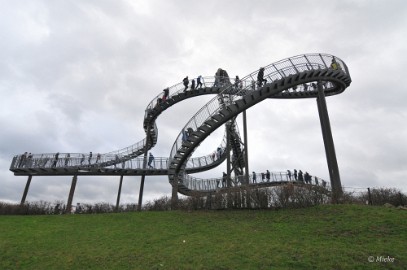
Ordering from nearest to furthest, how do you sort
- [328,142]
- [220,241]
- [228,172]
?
[220,241] → [328,142] → [228,172]

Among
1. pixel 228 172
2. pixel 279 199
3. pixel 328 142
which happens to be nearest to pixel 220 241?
pixel 279 199

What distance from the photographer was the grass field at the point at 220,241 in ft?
26.9

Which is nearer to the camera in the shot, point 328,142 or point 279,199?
point 279,199

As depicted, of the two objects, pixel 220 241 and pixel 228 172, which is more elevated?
pixel 228 172

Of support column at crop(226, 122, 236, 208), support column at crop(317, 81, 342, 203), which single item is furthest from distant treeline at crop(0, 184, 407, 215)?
support column at crop(317, 81, 342, 203)

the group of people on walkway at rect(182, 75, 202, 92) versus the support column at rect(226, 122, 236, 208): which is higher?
the group of people on walkway at rect(182, 75, 202, 92)

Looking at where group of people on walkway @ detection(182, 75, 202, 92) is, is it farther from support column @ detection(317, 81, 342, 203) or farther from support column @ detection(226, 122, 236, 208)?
support column @ detection(317, 81, 342, 203)

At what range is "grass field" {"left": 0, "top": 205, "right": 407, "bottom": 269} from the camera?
819 centimetres

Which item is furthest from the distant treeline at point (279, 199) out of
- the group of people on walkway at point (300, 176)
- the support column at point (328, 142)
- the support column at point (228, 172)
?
the group of people on walkway at point (300, 176)

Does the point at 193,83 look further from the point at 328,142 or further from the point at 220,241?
the point at 220,241

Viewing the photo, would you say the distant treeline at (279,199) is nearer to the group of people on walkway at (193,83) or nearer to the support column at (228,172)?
the support column at (228,172)

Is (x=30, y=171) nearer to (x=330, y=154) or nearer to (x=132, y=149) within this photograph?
(x=132, y=149)

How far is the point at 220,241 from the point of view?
10.3m

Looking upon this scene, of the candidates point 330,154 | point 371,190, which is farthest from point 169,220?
point 330,154
